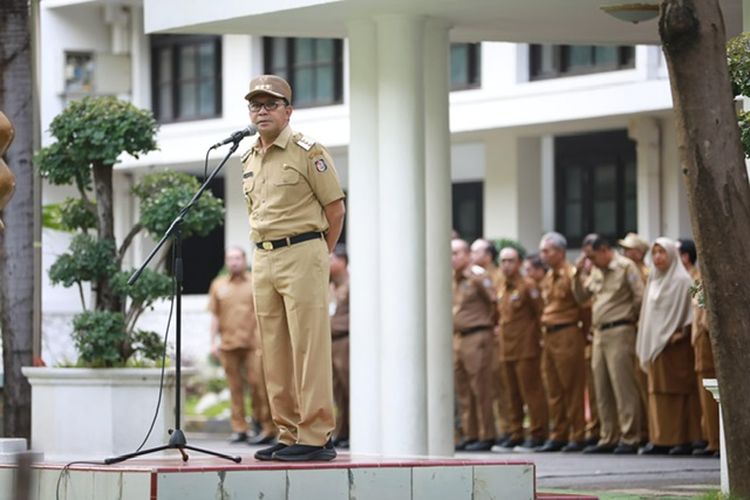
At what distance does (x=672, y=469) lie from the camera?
1667 centimetres

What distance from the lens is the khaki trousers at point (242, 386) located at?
899 inches

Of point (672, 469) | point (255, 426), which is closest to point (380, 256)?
point (672, 469)

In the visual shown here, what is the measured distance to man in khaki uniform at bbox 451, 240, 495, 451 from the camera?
20.7 meters

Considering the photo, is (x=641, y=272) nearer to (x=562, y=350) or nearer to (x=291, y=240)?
(x=562, y=350)

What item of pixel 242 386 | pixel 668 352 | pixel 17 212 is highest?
pixel 17 212

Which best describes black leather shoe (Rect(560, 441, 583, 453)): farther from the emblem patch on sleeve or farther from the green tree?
the emblem patch on sleeve

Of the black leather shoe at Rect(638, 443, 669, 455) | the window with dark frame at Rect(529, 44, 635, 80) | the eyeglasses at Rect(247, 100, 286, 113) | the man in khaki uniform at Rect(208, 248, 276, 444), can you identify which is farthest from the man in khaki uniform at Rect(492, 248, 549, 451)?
the eyeglasses at Rect(247, 100, 286, 113)

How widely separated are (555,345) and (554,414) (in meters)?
0.73

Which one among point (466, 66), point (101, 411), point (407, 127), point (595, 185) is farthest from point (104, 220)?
point (595, 185)

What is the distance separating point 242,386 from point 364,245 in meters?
7.20

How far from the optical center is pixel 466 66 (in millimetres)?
29344

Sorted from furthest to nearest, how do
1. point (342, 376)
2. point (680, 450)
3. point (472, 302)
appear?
point (342, 376) → point (472, 302) → point (680, 450)

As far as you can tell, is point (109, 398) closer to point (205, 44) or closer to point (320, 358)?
point (320, 358)

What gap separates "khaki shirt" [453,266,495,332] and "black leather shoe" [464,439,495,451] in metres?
1.19
